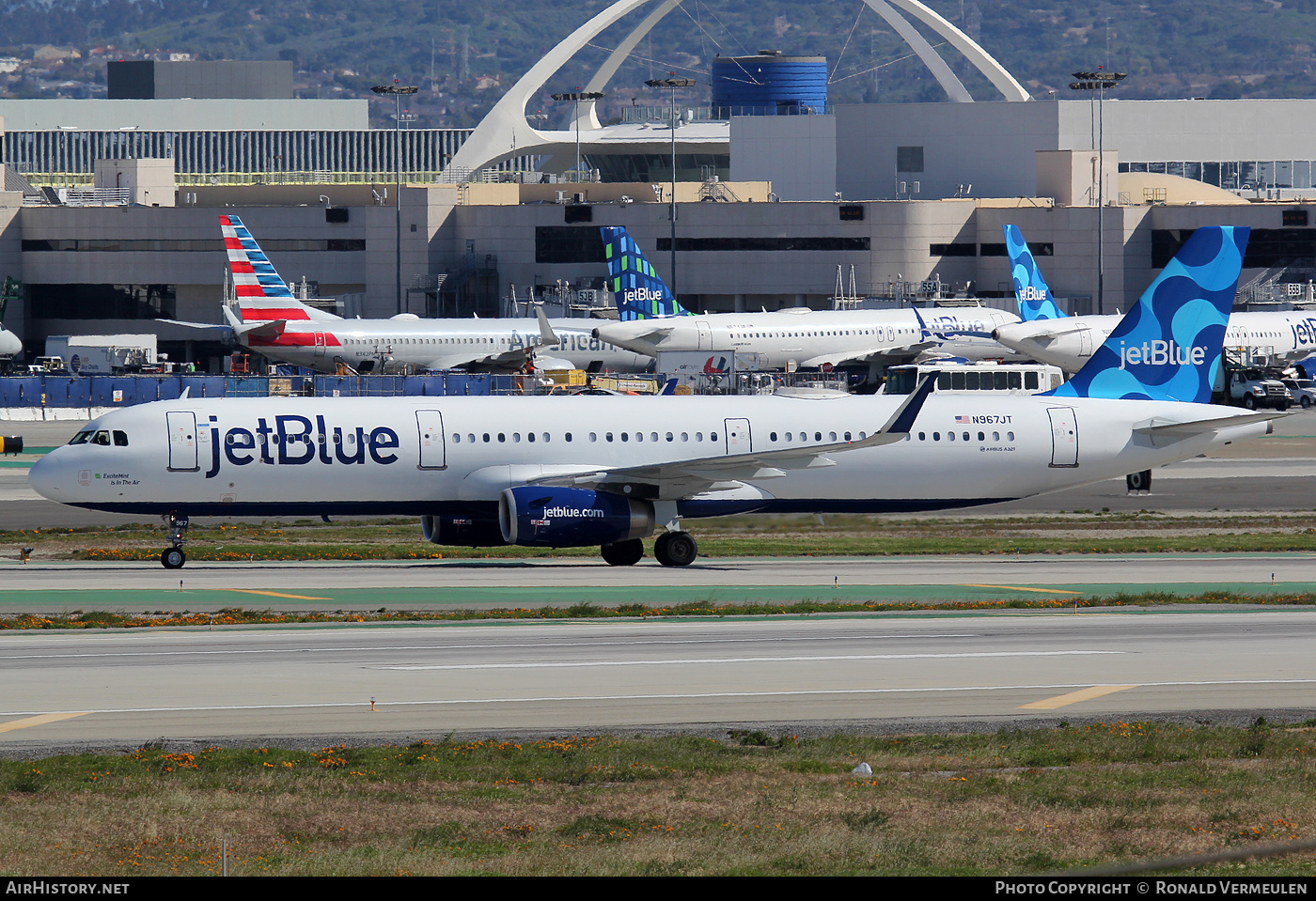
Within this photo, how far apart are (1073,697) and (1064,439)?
20.1 m

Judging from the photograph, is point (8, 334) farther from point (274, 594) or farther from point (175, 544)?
point (274, 594)

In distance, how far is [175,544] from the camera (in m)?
39.6

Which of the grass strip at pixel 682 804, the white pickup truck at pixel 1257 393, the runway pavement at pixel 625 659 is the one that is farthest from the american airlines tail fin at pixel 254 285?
the grass strip at pixel 682 804

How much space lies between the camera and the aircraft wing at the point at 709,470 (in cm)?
3894

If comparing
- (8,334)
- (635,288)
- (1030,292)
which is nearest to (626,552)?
(635,288)

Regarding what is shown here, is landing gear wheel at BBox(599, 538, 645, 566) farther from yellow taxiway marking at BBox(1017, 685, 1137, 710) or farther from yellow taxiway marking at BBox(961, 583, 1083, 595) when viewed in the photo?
yellow taxiway marking at BBox(1017, 685, 1137, 710)

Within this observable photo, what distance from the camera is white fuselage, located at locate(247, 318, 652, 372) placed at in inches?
3834

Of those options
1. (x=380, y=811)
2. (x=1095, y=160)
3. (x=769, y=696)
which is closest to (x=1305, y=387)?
(x=1095, y=160)

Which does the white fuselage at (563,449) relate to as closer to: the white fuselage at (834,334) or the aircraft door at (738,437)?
the aircraft door at (738,437)

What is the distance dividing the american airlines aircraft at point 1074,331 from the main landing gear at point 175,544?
57.5 m

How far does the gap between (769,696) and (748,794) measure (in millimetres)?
6194

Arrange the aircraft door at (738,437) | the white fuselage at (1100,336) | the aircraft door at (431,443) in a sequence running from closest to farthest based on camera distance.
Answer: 1. the aircraft door at (431,443)
2. the aircraft door at (738,437)
3. the white fuselage at (1100,336)
